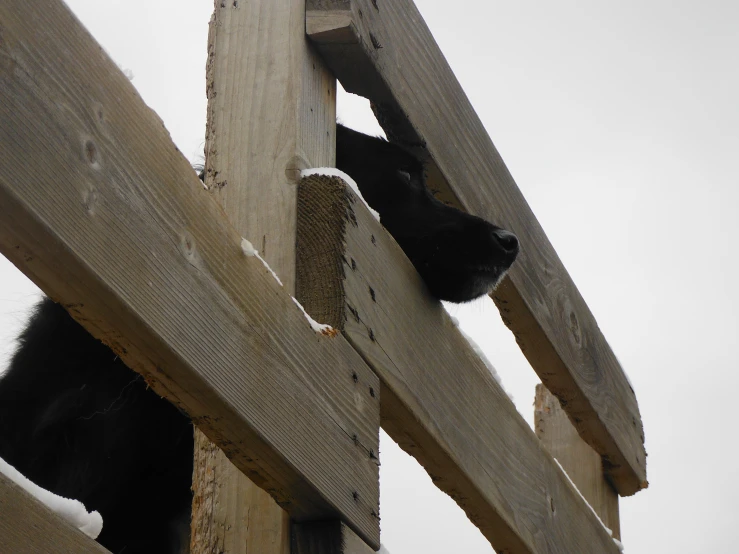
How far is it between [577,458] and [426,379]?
1.73 metres

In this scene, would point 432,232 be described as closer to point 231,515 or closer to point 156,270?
point 231,515

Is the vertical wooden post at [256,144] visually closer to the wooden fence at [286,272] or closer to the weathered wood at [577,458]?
the wooden fence at [286,272]

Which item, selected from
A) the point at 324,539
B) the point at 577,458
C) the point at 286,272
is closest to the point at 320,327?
the point at 286,272

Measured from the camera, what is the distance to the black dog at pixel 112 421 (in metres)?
2.80

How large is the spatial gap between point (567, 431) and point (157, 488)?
1.71m

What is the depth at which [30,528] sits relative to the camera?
1.21m

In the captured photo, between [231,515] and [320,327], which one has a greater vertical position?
[320,327]

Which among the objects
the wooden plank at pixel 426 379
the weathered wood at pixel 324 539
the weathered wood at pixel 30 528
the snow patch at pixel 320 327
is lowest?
the weathered wood at pixel 30 528

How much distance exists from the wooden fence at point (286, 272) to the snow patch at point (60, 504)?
1.3 inches

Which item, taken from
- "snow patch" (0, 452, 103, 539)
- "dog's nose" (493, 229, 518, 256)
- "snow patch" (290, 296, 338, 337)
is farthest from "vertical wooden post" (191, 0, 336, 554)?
"dog's nose" (493, 229, 518, 256)

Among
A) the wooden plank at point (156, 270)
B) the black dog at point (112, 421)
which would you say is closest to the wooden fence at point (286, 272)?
the wooden plank at point (156, 270)

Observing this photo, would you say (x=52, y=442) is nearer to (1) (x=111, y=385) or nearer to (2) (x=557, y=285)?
(1) (x=111, y=385)

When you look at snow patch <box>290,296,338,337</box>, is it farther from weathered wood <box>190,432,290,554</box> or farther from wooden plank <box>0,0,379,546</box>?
weathered wood <box>190,432,290,554</box>

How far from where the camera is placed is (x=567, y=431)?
3.98m
